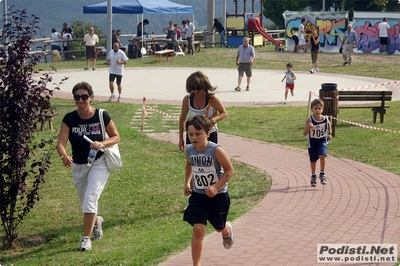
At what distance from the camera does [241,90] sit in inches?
979

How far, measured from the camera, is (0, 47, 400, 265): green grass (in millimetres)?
7762

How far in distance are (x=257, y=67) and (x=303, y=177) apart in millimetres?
23705

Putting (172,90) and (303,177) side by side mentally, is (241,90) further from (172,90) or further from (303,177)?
(303,177)

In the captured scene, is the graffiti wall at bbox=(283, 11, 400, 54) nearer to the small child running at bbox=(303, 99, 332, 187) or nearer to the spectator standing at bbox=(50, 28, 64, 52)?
the spectator standing at bbox=(50, 28, 64, 52)

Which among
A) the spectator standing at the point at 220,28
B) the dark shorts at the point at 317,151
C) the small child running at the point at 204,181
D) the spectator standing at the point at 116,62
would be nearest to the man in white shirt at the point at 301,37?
the spectator standing at the point at 220,28

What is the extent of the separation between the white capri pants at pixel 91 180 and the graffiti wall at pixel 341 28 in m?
35.7

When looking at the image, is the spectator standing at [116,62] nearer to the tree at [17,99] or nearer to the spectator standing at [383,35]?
the tree at [17,99]

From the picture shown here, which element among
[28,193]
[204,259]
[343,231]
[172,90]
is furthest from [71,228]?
[172,90]

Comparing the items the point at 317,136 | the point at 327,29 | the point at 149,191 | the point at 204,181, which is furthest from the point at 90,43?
the point at 204,181

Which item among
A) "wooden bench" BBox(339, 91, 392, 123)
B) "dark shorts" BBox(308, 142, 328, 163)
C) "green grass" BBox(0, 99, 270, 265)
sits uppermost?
"wooden bench" BBox(339, 91, 392, 123)

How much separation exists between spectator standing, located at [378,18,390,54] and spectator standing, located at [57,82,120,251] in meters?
34.8

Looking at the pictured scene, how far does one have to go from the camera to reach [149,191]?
10758 millimetres

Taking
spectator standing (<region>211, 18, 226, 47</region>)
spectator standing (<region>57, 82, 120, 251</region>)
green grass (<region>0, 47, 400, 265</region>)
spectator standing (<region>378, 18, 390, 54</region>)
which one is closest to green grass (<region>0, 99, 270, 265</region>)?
green grass (<region>0, 47, 400, 265</region>)

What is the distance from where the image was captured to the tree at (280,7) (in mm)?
73500
